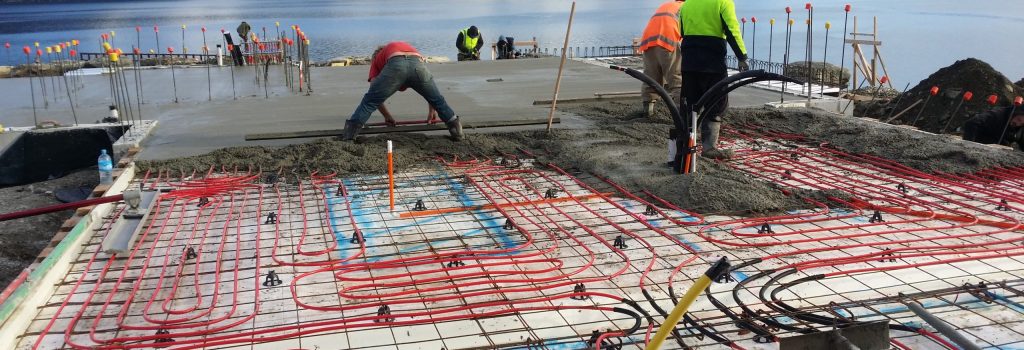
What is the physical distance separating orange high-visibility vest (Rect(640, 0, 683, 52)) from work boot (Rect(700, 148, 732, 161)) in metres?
1.71

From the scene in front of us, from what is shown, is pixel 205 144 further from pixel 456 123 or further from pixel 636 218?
pixel 636 218

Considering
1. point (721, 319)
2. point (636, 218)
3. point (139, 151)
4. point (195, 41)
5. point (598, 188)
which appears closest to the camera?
point (721, 319)

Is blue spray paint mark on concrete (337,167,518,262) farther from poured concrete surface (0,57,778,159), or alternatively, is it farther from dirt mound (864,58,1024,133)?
dirt mound (864,58,1024,133)

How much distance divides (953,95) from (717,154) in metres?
5.35

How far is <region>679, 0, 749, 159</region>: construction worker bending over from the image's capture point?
6.00 m

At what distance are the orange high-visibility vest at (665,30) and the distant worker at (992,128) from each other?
2573mm

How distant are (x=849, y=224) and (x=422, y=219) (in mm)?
2379

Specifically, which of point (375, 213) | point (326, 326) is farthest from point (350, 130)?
point (326, 326)

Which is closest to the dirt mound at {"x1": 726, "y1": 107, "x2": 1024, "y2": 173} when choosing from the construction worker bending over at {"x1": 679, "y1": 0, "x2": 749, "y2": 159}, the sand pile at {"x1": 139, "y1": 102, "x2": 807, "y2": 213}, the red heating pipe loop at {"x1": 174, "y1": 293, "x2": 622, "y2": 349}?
the sand pile at {"x1": 139, "y1": 102, "x2": 807, "y2": 213}

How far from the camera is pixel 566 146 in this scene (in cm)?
643

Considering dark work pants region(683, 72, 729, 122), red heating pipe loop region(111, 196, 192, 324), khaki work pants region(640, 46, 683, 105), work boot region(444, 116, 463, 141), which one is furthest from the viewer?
khaki work pants region(640, 46, 683, 105)

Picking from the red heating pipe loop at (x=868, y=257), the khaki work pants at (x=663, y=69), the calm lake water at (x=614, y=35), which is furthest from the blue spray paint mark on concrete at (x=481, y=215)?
the calm lake water at (x=614, y=35)

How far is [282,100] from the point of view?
9.20 meters

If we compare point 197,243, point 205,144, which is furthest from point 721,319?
point 205,144
